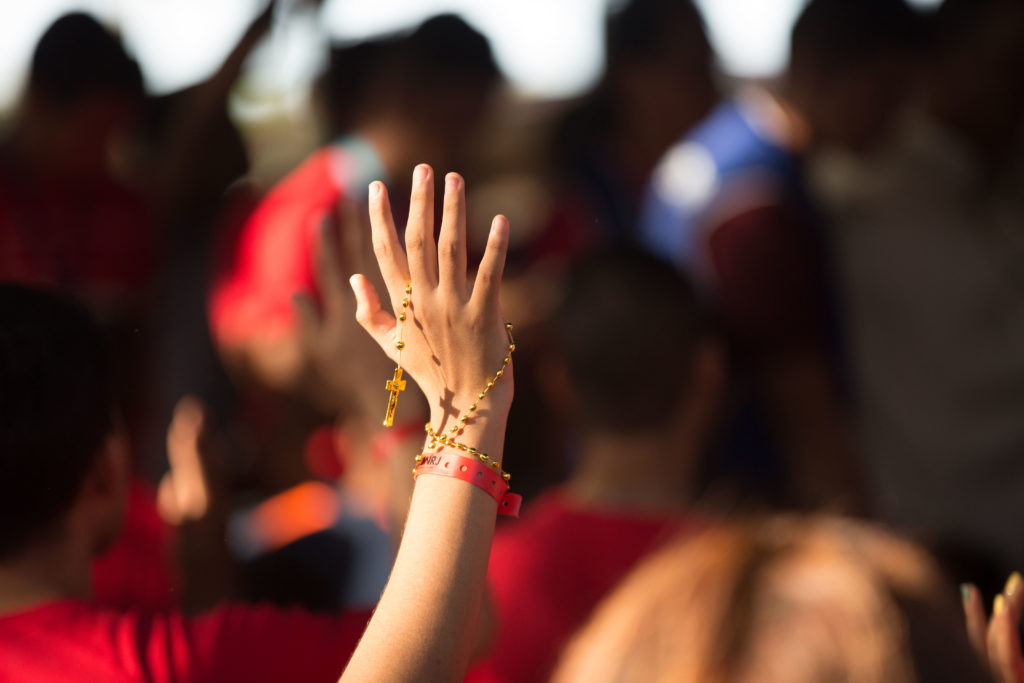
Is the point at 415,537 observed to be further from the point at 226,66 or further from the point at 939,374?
the point at 226,66

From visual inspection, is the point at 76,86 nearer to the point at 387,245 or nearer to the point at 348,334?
the point at 348,334

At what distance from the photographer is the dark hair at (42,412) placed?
3.90 feet

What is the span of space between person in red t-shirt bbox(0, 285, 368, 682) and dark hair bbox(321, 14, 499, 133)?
152 cm

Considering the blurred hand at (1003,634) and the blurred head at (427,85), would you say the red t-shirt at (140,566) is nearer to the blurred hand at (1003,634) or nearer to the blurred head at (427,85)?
the blurred hand at (1003,634)

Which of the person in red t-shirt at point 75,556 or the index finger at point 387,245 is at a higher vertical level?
the index finger at point 387,245

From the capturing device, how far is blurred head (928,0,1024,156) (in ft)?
8.69

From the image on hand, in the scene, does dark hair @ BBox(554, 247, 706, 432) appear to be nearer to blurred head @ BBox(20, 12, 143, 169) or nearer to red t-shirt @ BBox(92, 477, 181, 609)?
red t-shirt @ BBox(92, 477, 181, 609)

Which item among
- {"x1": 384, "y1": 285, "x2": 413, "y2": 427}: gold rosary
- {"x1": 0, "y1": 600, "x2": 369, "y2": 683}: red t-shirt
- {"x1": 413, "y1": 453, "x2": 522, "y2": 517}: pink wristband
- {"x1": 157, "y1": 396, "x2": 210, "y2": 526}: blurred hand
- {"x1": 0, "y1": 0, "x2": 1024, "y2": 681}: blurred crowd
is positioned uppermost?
{"x1": 384, "y1": 285, "x2": 413, "y2": 427}: gold rosary

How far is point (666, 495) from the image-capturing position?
5.98 ft

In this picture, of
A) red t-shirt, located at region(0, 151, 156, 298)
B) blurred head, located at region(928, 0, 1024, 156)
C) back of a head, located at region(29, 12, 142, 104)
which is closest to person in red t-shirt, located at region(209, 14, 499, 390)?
red t-shirt, located at region(0, 151, 156, 298)

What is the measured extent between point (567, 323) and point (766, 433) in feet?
2.57

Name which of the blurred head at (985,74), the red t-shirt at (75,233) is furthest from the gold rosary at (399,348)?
the blurred head at (985,74)

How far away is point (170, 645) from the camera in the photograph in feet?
3.65

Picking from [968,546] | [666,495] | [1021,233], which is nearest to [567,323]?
[666,495]
